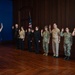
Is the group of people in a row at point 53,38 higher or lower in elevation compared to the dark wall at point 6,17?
lower

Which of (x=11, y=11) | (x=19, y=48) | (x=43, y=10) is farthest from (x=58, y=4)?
(x=11, y=11)

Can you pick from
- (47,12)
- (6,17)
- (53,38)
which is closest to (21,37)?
(47,12)

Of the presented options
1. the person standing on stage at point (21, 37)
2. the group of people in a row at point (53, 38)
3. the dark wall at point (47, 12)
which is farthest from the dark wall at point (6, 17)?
the person standing on stage at point (21, 37)

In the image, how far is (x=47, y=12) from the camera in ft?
31.0

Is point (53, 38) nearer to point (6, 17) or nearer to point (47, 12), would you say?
point (47, 12)

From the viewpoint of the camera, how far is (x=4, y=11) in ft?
40.8

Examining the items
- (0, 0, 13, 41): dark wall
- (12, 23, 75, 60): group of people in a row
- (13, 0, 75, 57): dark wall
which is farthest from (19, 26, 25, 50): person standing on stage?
(0, 0, 13, 41): dark wall

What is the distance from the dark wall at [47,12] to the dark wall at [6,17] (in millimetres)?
698

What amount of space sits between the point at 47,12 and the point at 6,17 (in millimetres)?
4035

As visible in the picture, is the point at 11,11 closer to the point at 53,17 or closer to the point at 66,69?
the point at 53,17

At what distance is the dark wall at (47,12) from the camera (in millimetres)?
8234

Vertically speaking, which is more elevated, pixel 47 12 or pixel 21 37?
pixel 47 12

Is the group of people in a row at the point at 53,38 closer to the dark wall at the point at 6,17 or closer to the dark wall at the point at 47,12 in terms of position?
the dark wall at the point at 47,12

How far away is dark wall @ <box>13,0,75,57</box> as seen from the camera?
8234 millimetres
